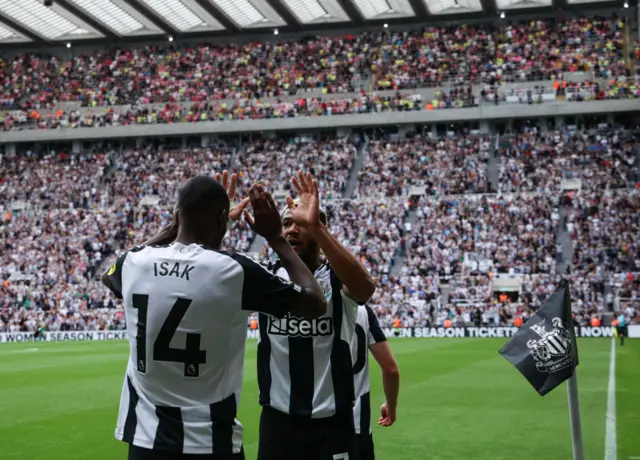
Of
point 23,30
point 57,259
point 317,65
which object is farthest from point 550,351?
point 23,30

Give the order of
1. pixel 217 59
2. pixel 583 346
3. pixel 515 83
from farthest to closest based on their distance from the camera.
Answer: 1. pixel 217 59
2. pixel 515 83
3. pixel 583 346

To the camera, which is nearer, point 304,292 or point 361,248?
point 304,292

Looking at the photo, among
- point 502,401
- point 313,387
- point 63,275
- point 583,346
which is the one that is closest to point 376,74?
point 63,275

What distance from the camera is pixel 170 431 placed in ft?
12.0

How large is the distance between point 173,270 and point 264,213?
0.49 meters

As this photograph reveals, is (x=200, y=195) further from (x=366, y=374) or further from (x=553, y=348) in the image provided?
Answer: (x=553, y=348)

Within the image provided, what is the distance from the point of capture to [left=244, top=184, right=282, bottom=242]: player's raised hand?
12.2ft

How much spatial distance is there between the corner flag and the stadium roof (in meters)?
48.7

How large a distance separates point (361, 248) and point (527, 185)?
10.5m

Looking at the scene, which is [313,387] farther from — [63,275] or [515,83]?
[515,83]

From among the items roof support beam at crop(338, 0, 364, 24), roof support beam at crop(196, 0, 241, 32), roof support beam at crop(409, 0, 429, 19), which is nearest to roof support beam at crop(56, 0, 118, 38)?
roof support beam at crop(196, 0, 241, 32)

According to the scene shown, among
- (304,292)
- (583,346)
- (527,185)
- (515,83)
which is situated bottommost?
(583,346)

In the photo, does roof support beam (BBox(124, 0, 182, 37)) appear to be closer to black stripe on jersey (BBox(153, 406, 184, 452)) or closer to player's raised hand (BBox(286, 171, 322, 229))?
player's raised hand (BBox(286, 171, 322, 229))

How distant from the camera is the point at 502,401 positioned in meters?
15.3
